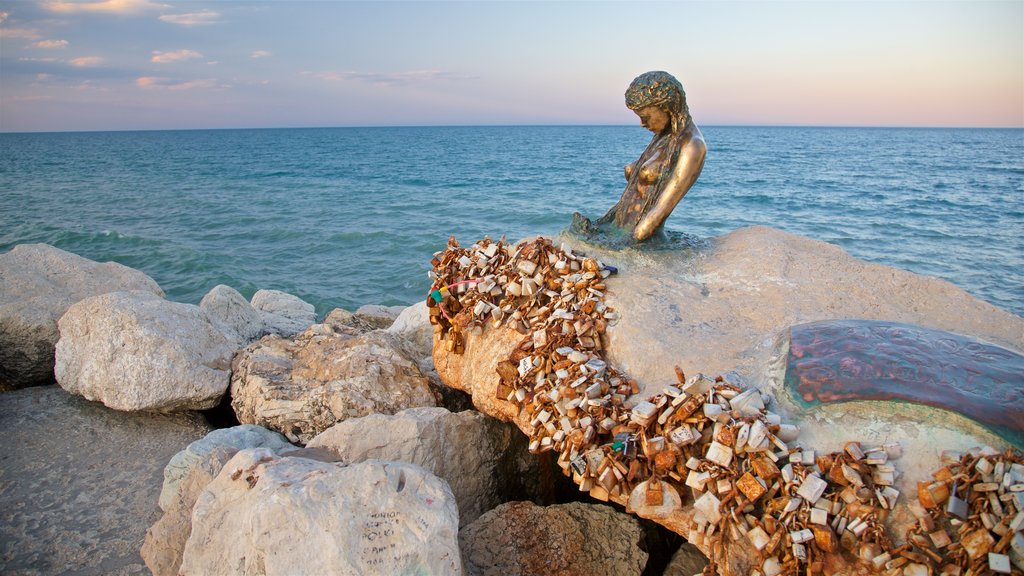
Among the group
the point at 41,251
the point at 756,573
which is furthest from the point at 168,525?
the point at 41,251

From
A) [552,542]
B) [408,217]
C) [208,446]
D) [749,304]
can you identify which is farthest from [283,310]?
[408,217]

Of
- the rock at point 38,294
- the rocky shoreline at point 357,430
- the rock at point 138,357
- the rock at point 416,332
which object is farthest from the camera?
the rock at point 416,332

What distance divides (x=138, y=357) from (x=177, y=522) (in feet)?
5.93

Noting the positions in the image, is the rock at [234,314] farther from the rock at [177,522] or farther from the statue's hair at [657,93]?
the statue's hair at [657,93]

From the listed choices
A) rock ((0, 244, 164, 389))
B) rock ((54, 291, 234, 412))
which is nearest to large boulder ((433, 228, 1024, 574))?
rock ((54, 291, 234, 412))

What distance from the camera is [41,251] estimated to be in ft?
20.6

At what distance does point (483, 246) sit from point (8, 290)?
14.9ft

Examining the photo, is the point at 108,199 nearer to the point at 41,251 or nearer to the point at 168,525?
the point at 41,251

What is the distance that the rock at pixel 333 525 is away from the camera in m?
2.33

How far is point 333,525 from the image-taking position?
93.5 inches

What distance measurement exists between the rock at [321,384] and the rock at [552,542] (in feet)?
4.59

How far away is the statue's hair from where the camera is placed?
4.09m

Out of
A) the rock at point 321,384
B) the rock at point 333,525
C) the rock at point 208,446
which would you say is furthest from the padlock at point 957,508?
the rock at point 321,384

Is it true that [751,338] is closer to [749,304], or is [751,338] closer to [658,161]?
[749,304]
